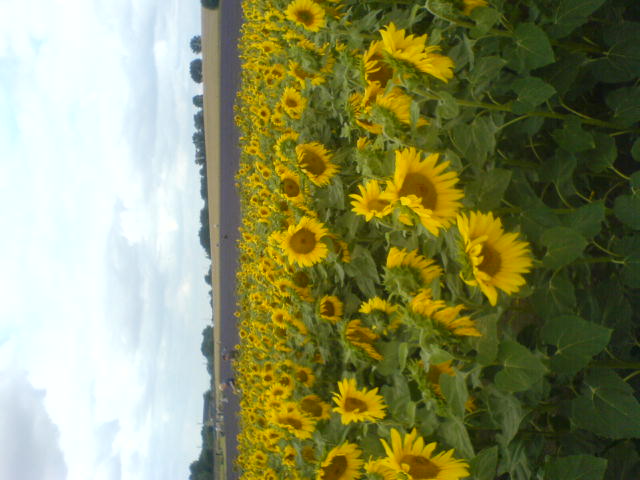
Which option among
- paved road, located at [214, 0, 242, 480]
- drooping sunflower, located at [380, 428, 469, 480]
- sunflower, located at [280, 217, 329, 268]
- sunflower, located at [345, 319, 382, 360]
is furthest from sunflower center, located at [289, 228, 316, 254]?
paved road, located at [214, 0, 242, 480]

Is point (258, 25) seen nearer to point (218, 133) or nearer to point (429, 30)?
point (429, 30)

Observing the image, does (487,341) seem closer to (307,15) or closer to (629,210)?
(629,210)

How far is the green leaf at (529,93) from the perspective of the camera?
1544 mm

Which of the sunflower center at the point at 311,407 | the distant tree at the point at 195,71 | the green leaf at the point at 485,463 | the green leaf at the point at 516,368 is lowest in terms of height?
the sunflower center at the point at 311,407

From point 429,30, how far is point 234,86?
39.4 ft

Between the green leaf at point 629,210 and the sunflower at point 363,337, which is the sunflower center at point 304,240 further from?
the green leaf at point 629,210

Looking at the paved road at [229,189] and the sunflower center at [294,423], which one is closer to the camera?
the sunflower center at [294,423]

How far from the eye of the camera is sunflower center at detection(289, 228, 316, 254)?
2670 millimetres

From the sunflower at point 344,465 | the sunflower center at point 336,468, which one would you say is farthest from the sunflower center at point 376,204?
the sunflower center at point 336,468

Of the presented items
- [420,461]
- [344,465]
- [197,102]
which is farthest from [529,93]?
[197,102]

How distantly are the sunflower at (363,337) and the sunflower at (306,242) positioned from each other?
0.49m

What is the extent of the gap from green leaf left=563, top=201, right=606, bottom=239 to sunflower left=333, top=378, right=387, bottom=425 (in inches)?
41.5

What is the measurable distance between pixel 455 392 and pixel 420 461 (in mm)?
373

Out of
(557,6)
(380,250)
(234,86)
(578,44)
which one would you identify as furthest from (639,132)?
(234,86)
